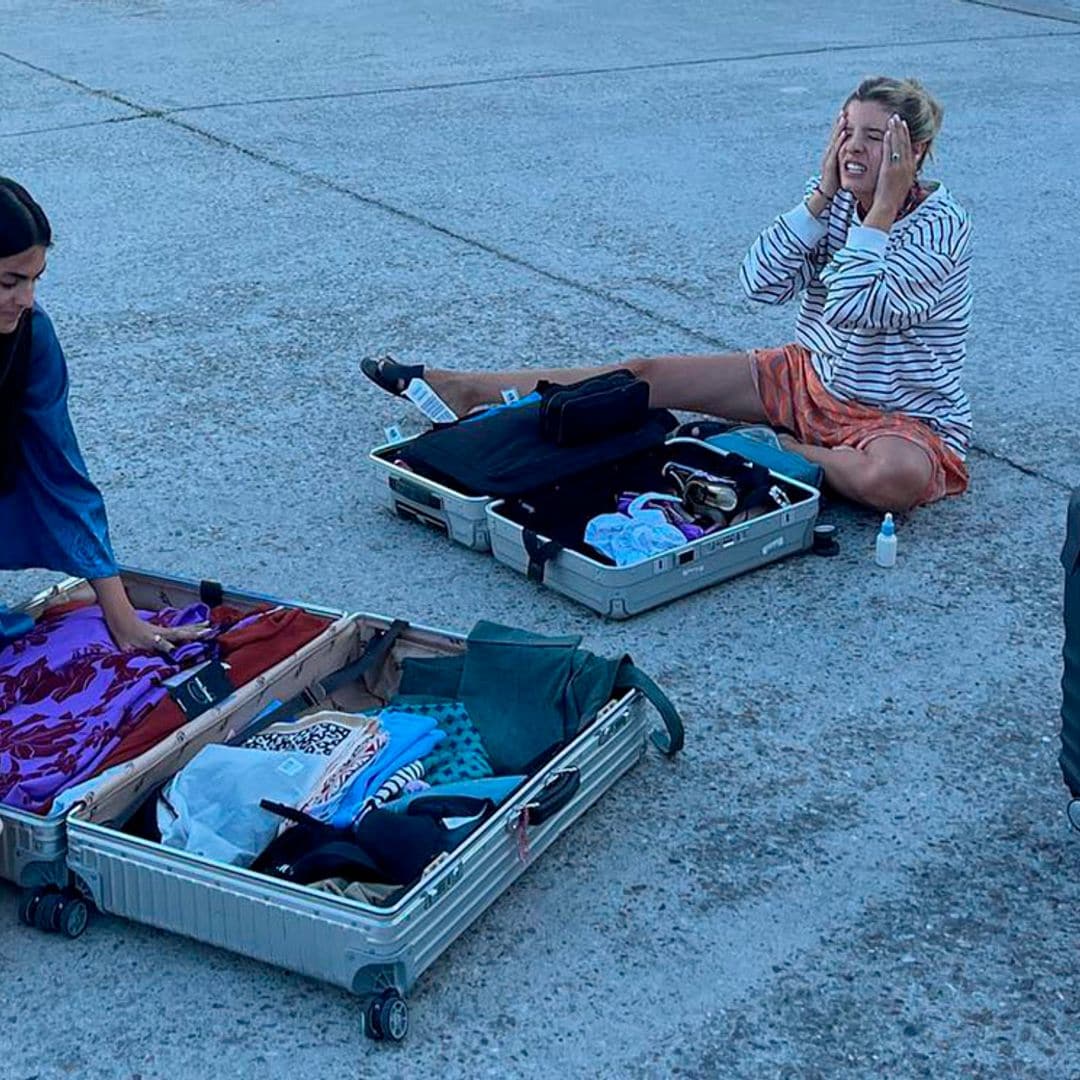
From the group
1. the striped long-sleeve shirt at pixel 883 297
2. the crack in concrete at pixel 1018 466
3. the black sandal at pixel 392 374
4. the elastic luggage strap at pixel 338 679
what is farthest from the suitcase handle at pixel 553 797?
the crack in concrete at pixel 1018 466

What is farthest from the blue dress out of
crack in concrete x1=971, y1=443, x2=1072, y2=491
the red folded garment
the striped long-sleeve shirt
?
crack in concrete x1=971, y1=443, x2=1072, y2=491

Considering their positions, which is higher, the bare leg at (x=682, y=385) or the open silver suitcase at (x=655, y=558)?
the bare leg at (x=682, y=385)

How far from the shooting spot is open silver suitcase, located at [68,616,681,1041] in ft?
8.48

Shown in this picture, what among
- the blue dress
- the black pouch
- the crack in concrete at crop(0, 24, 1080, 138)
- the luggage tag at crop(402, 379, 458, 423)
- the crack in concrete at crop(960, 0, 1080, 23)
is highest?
the blue dress

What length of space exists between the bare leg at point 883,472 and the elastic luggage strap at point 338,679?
129 cm

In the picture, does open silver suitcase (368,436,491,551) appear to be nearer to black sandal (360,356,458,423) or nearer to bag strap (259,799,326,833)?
black sandal (360,356,458,423)

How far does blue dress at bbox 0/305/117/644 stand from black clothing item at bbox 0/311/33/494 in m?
0.01

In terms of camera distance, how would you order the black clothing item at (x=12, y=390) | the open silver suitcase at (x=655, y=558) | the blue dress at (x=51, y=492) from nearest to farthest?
the black clothing item at (x=12, y=390) < the blue dress at (x=51, y=492) < the open silver suitcase at (x=655, y=558)

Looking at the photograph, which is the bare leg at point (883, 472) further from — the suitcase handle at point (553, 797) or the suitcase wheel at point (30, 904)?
the suitcase wheel at point (30, 904)

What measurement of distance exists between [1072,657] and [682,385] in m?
1.89

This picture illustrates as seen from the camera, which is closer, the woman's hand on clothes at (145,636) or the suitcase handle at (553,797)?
the suitcase handle at (553,797)

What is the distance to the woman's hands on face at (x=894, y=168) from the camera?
4.14m

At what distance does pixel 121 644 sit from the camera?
329 centimetres

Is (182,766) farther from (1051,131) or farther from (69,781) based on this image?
(1051,131)
